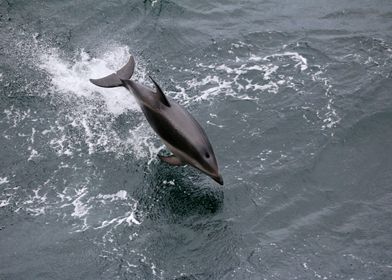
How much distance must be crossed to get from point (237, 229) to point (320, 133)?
517cm

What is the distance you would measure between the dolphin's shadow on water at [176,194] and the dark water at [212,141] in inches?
2.1

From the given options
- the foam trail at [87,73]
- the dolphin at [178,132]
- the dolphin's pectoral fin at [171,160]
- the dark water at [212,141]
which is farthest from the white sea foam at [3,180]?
the dolphin's pectoral fin at [171,160]

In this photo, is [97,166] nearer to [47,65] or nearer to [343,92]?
[47,65]

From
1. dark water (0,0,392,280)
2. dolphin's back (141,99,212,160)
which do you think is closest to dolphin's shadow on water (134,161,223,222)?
dark water (0,0,392,280)

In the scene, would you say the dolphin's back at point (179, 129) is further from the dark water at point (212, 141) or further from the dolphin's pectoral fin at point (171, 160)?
the dark water at point (212, 141)

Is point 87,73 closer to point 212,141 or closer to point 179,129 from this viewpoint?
point 212,141

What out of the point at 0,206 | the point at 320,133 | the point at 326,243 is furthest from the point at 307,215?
the point at 0,206

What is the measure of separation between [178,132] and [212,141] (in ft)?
10.0

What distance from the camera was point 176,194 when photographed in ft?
57.7

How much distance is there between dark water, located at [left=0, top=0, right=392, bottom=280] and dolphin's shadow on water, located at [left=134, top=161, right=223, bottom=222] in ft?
0.17

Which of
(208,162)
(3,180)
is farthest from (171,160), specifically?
(3,180)

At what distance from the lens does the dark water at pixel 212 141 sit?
15.8 meters

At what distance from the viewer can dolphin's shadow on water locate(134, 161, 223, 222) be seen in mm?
16984

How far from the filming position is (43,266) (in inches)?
627
